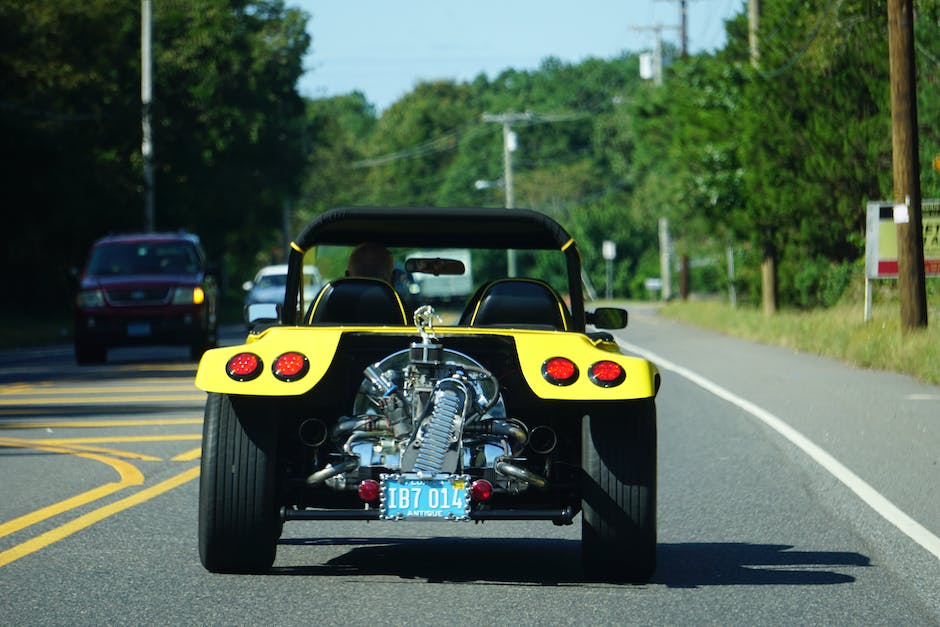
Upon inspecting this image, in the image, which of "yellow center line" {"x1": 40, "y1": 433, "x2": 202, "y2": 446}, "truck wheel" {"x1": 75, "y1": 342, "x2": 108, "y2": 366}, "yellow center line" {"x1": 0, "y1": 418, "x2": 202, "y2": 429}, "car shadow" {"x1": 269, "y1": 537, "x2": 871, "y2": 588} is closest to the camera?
"car shadow" {"x1": 269, "y1": 537, "x2": 871, "y2": 588}

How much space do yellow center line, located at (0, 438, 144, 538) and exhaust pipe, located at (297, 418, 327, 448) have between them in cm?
224

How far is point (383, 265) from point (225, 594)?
8.64 ft

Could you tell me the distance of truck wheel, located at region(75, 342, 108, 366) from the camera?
26.1 m

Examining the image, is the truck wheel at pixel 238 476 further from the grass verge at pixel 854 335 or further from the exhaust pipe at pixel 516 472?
the grass verge at pixel 854 335

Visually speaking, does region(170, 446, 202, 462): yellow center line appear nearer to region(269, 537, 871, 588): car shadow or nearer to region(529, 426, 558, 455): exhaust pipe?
region(269, 537, 871, 588): car shadow

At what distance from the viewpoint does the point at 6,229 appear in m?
42.9

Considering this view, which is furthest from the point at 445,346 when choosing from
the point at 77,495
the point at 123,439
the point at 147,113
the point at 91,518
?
the point at 147,113

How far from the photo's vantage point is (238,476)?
7.25 metres

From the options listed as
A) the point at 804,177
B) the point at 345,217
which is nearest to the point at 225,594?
the point at 345,217

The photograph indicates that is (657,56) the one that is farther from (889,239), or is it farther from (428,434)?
(428,434)

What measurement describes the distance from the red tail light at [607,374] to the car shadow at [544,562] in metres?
1.00

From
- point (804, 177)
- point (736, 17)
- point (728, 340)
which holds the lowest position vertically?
point (728, 340)

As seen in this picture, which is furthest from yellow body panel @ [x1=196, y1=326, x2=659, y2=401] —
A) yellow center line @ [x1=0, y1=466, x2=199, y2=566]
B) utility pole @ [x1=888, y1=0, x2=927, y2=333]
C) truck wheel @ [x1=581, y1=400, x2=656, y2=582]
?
utility pole @ [x1=888, y1=0, x2=927, y2=333]

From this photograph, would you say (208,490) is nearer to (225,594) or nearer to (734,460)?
(225,594)
